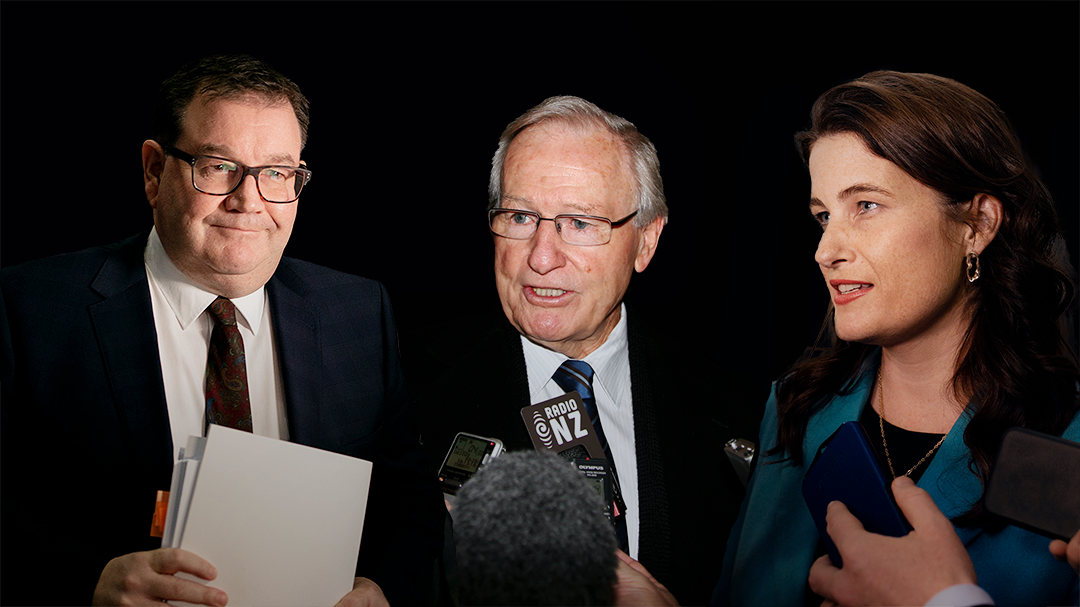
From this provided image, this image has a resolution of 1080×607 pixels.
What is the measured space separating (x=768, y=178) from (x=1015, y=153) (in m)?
0.88

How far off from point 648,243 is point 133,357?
1510mm

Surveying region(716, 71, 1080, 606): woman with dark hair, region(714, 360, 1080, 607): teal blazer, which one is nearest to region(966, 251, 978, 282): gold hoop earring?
region(716, 71, 1080, 606): woman with dark hair

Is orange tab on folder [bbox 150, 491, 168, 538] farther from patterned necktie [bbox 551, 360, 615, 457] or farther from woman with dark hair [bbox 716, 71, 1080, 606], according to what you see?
woman with dark hair [bbox 716, 71, 1080, 606]

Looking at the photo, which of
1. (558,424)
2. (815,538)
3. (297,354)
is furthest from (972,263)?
(297,354)

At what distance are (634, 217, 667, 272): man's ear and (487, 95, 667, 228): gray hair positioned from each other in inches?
1.2

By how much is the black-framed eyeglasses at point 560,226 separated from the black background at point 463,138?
144 millimetres

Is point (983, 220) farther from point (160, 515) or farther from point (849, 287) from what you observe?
point (160, 515)

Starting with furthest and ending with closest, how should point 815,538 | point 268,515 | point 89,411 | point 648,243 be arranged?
point 648,243 < point 815,538 < point 89,411 < point 268,515

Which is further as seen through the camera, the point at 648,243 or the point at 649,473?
the point at 648,243

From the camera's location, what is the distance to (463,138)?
2461mm

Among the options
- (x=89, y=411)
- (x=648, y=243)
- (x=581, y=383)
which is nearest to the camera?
(x=89, y=411)

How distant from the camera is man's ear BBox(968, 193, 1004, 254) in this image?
192cm

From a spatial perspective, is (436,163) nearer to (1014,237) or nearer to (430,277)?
(430,277)

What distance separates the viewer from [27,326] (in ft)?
5.57
